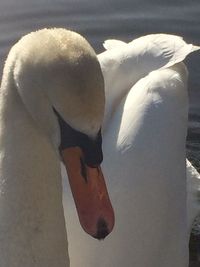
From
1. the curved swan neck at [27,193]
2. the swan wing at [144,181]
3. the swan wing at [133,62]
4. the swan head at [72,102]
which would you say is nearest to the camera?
the swan head at [72,102]

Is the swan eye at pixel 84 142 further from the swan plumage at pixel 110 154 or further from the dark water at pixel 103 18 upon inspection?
the dark water at pixel 103 18

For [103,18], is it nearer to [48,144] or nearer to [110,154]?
[110,154]

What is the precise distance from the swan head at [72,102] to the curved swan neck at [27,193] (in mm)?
118

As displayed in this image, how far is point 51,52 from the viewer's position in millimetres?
3506

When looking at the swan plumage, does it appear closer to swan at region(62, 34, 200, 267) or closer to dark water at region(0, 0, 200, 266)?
swan at region(62, 34, 200, 267)

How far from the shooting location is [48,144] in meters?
3.85

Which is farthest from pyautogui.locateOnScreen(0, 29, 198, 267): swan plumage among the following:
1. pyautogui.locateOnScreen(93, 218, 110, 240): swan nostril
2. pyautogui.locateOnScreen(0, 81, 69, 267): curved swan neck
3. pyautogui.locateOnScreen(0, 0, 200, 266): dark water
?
pyautogui.locateOnScreen(0, 0, 200, 266): dark water

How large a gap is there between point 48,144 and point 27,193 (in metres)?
0.24

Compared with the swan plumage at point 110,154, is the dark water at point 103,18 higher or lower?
lower

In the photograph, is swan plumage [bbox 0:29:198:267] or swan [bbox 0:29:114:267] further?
swan plumage [bbox 0:29:198:267]

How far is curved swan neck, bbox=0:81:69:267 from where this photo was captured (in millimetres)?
3830

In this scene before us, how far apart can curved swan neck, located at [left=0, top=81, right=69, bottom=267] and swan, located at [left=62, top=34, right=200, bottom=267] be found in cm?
70

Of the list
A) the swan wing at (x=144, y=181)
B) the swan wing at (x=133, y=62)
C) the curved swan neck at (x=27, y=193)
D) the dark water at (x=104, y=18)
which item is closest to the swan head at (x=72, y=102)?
the curved swan neck at (x=27, y=193)

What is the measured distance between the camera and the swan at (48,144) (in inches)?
136
